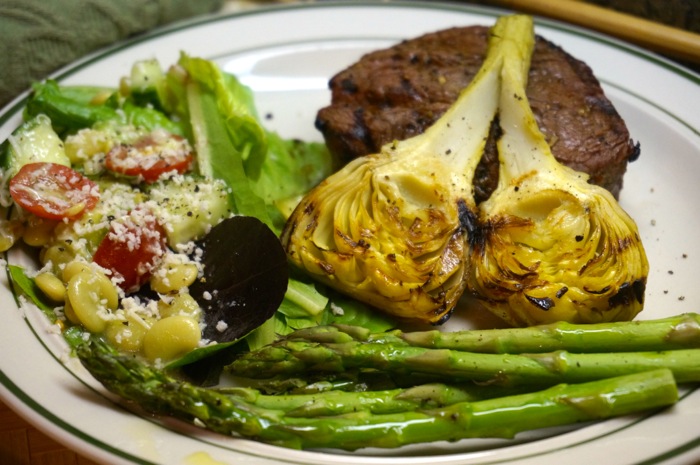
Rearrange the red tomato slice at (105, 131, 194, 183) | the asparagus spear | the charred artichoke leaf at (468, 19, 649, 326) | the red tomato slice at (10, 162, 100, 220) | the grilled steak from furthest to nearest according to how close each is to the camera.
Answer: the red tomato slice at (105, 131, 194, 183), the grilled steak, the red tomato slice at (10, 162, 100, 220), the charred artichoke leaf at (468, 19, 649, 326), the asparagus spear

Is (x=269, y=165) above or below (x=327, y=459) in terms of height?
above

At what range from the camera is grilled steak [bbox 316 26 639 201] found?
3.63 metres

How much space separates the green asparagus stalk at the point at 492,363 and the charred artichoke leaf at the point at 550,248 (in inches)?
14.3

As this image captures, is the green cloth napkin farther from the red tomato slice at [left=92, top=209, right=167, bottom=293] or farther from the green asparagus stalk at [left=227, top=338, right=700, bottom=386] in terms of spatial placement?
the green asparagus stalk at [left=227, top=338, right=700, bottom=386]

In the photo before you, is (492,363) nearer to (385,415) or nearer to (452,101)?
(385,415)

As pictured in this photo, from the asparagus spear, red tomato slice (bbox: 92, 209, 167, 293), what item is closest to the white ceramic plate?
the asparagus spear

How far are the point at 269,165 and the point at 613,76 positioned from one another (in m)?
2.37

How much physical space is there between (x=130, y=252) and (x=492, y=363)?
1716 mm

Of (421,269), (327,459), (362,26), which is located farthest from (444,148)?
(362,26)

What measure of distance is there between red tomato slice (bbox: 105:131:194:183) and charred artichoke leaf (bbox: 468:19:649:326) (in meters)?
1.68

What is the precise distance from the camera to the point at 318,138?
185 inches

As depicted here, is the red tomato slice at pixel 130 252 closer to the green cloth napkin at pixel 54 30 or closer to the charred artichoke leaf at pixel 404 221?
the charred artichoke leaf at pixel 404 221

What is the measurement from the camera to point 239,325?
3201 millimetres

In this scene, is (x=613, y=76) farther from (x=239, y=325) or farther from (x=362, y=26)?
(x=239, y=325)
